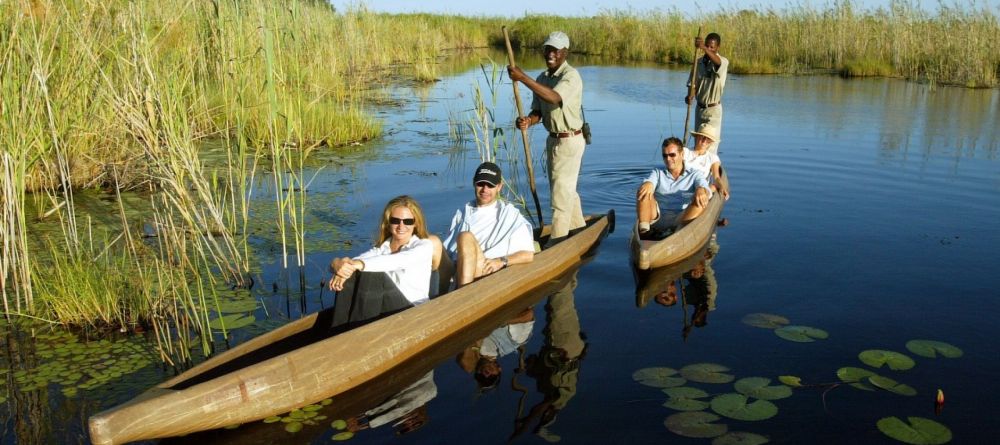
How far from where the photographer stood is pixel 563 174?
22.0 feet

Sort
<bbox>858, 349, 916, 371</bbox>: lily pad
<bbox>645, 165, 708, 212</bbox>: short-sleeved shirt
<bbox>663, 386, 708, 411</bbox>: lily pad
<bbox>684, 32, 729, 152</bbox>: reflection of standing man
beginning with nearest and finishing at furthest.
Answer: <bbox>663, 386, 708, 411</bbox>: lily pad
<bbox>858, 349, 916, 371</bbox>: lily pad
<bbox>645, 165, 708, 212</bbox>: short-sleeved shirt
<bbox>684, 32, 729, 152</bbox>: reflection of standing man

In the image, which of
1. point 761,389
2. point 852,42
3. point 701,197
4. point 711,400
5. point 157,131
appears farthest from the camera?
point 852,42

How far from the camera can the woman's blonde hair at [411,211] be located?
4.77 m

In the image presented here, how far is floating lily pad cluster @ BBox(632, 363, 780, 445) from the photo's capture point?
398 centimetres

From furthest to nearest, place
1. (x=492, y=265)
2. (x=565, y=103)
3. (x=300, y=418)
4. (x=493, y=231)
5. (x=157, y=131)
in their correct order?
(x=565, y=103), (x=493, y=231), (x=492, y=265), (x=157, y=131), (x=300, y=418)

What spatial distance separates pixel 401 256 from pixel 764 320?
243 centimetres

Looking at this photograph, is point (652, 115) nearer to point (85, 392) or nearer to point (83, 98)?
point (83, 98)

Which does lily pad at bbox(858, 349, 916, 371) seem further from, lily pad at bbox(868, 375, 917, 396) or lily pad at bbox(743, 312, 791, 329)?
lily pad at bbox(743, 312, 791, 329)

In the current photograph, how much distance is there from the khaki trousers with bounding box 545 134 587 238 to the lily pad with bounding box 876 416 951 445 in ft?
10.4

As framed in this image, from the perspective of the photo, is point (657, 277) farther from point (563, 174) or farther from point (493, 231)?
point (493, 231)

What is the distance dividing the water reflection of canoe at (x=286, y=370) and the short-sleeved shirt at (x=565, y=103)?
5.15ft

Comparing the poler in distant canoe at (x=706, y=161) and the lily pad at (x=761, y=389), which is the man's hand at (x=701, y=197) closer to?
the poler in distant canoe at (x=706, y=161)

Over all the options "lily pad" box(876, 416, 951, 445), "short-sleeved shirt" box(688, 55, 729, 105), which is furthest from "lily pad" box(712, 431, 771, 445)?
"short-sleeved shirt" box(688, 55, 729, 105)

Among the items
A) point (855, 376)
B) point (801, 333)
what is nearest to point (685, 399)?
point (855, 376)
